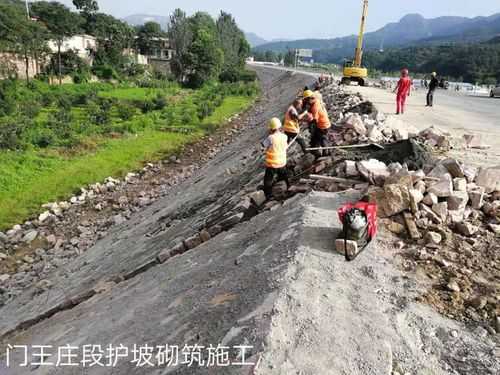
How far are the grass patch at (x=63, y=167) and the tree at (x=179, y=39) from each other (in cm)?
3508

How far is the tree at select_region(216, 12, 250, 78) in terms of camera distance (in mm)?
68375

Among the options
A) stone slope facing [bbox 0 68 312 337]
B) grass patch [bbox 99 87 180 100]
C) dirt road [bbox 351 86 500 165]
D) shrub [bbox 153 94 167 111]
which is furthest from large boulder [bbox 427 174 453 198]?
grass patch [bbox 99 87 180 100]

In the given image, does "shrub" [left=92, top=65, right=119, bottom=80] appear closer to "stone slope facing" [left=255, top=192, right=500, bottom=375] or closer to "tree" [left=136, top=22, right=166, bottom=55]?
"tree" [left=136, top=22, right=166, bottom=55]

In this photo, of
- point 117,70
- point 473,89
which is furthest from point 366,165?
point 117,70

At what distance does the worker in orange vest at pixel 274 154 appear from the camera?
805cm

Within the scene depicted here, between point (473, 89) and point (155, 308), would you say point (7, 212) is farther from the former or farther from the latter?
point (473, 89)

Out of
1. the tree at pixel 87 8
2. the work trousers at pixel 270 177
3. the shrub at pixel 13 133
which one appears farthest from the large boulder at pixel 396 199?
the tree at pixel 87 8

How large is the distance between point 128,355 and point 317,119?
7023 millimetres

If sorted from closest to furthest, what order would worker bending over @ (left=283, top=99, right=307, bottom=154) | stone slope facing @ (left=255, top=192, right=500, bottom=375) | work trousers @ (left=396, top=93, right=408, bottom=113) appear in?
stone slope facing @ (left=255, top=192, right=500, bottom=375) → worker bending over @ (left=283, top=99, right=307, bottom=154) → work trousers @ (left=396, top=93, right=408, bottom=113)

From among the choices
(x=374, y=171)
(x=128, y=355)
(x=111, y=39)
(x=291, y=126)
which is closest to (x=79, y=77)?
(x=111, y=39)

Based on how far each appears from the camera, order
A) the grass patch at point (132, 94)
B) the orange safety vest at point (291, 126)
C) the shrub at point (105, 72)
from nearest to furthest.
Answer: the orange safety vest at point (291, 126)
the grass patch at point (132, 94)
the shrub at point (105, 72)

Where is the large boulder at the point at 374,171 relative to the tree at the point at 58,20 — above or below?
below

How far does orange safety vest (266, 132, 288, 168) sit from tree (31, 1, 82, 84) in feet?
161

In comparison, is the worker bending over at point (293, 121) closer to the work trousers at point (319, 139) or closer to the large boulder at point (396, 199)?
the work trousers at point (319, 139)
